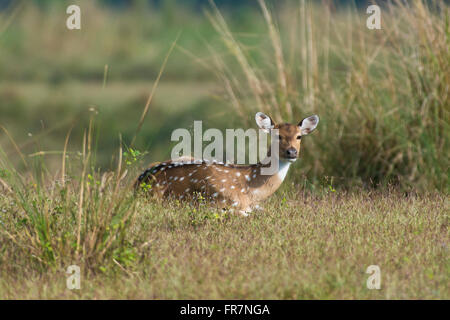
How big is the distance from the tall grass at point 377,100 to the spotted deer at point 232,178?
1.08m

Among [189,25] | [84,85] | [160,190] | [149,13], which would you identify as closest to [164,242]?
[160,190]

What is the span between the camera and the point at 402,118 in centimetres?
631

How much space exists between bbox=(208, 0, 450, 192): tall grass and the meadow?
0.05 ft

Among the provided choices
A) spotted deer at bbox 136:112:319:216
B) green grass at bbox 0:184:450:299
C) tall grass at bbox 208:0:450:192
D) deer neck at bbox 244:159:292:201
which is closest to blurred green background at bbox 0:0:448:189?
tall grass at bbox 208:0:450:192

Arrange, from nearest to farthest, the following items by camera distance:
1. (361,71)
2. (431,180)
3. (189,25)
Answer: (431,180) < (361,71) < (189,25)

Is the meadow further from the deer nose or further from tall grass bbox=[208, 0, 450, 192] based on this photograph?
the deer nose

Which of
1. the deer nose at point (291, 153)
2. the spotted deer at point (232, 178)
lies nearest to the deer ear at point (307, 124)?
the spotted deer at point (232, 178)

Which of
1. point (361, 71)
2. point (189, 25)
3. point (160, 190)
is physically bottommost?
point (160, 190)

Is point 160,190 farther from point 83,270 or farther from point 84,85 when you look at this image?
point 84,85

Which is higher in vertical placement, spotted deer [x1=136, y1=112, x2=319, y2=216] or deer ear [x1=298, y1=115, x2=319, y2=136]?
deer ear [x1=298, y1=115, x2=319, y2=136]

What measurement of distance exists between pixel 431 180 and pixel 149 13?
14.1 meters

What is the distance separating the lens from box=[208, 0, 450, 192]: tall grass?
6.08 metres

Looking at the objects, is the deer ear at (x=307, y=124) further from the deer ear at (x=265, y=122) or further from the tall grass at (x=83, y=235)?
the tall grass at (x=83, y=235)

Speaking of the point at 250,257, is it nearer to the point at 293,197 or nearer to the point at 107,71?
the point at 293,197
